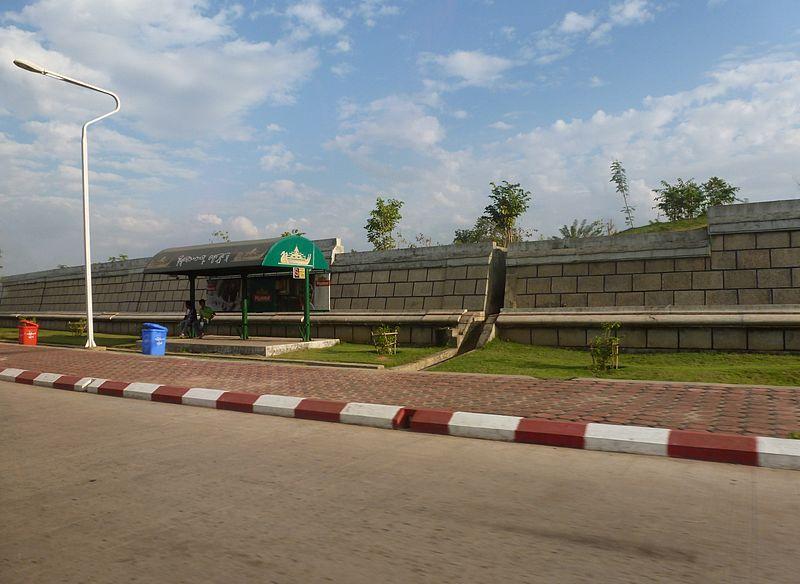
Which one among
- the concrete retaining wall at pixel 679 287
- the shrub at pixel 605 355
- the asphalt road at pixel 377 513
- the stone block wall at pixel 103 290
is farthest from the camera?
the stone block wall at pixel 103 290

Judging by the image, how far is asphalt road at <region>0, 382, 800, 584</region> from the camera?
2961 mm

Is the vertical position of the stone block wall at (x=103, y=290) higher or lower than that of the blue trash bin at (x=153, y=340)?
higher

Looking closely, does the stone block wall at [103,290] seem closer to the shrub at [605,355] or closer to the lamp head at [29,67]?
the lamp head at [29,67]

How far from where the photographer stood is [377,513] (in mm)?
3773

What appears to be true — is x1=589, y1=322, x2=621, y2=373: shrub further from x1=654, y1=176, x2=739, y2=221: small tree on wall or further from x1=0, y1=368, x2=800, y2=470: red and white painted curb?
x1=654, y1=176, x2=739, y2=221: small tree on wall

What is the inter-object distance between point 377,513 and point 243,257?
12954 millimetres

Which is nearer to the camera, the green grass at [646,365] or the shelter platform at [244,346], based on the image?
the green grass at [646,365]

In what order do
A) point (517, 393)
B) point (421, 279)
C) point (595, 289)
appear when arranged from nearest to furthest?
1. point (517, 393)
2. point (595, 289)
3. point (421, 279)

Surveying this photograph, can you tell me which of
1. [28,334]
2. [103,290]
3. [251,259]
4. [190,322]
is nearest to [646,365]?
[251,259]

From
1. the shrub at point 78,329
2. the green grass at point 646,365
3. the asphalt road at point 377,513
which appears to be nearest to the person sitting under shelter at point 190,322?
the shrub at point 78,329

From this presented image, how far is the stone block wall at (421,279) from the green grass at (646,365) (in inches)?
99.6

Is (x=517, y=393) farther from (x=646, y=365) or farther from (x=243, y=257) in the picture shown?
(x=243, y=257)

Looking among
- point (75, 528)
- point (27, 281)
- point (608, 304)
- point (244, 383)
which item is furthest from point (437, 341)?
point (27, 281)

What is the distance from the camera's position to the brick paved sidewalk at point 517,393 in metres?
6.36
